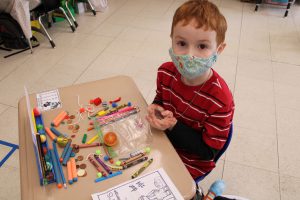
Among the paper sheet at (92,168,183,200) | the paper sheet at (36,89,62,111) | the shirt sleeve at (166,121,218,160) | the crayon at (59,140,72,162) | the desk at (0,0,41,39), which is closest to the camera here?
the paper sheet at (92,168,183,200)

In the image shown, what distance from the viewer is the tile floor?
1715mm

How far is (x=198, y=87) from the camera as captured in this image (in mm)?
955

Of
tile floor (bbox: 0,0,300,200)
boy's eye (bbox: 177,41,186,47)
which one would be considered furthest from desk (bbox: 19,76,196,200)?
tile floor (bbox: 0,0,300,200)

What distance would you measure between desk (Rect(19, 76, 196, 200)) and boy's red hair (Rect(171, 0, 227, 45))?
0.38 metres

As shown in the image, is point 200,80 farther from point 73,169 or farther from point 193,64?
point 73,169

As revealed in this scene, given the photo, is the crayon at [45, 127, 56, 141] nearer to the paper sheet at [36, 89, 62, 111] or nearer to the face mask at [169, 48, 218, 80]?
the paper sheet at [36, 89, 62, 111]

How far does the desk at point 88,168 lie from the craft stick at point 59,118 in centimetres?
2

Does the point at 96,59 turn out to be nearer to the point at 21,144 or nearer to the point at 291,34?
the point at 21,144

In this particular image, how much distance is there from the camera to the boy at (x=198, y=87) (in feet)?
2.80

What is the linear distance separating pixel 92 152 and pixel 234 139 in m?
1.37

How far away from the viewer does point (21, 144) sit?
893mm

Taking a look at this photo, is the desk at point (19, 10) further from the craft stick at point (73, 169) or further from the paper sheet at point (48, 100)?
the craft stick at point (73, 169)

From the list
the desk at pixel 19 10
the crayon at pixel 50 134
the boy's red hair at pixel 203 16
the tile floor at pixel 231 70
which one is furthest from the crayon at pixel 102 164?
the desk at pixel 19 10

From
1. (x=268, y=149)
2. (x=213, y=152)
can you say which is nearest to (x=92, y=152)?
(x=213, y=152)
